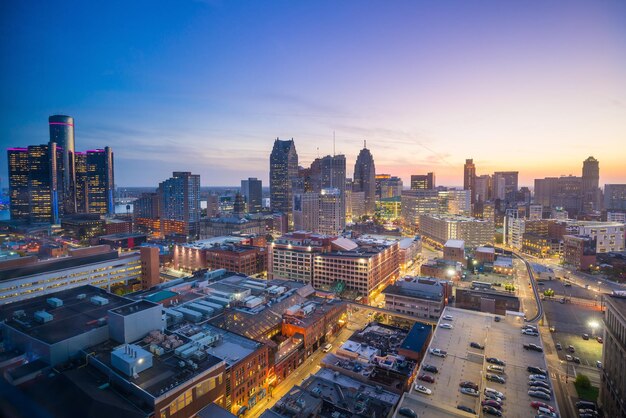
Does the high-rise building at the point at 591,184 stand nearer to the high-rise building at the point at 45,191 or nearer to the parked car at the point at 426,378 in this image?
the parked car at the point at 426,378

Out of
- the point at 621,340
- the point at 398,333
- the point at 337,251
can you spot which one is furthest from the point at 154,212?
the point at 621,340

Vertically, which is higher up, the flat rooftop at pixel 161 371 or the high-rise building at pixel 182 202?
the high-rise building at pixel 182 202

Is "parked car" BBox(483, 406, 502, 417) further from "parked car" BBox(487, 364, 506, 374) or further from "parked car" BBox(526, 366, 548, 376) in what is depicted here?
"parked car" BBox(526, 366, 548, 376)

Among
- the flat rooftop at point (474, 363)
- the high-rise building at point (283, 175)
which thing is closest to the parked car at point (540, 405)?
the flat rooftop at point (474, 363)

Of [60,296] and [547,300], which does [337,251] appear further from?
[60,296]

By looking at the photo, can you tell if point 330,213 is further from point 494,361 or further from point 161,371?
point 161,371

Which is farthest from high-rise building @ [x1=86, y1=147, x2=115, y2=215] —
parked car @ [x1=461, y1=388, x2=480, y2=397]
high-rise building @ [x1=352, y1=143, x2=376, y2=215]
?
parked car @ [x1=461, y1=388, x2=480, y2=397]
